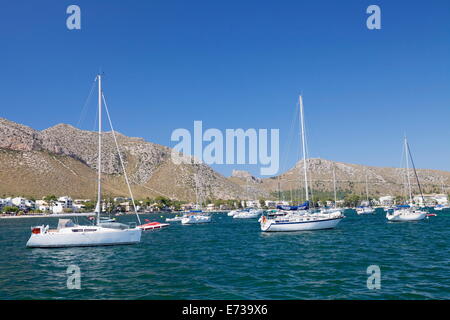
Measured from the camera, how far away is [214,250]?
36625 mm

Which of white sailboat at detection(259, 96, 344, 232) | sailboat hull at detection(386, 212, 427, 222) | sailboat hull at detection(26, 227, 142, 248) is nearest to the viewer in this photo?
sailboat hull at detection(26, 227, 142, 248)

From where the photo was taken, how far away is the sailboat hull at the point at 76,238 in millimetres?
37812

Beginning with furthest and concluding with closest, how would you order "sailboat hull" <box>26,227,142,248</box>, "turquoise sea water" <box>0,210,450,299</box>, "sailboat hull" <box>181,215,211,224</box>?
"sailboat hull" <box>181,215,211,224</box>
"sailboat hull" <box>26,227,142,248</box>
"turquoise sea water" <box>0,210,450,299</box>

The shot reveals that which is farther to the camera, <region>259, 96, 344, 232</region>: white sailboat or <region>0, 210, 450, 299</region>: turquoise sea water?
<region>259, 96, 344, 232</region>: white sailboat

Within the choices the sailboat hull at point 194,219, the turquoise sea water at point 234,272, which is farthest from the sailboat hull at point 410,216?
the sailboat hull at point 194,219

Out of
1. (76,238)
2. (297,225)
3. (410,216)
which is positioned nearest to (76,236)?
(76,238)

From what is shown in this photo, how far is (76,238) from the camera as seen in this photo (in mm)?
37938

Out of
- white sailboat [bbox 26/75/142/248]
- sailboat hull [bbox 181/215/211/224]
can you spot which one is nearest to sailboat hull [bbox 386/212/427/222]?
sailboat hull [bbox 181/215/211/224]

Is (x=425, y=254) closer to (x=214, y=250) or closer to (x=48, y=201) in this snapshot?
(x=214, y=250)

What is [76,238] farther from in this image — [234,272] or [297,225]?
[297,225]

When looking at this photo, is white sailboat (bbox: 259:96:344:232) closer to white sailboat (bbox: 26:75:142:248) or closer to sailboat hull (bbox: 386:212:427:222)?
white sailboat (bbox: 26:75:142:248)

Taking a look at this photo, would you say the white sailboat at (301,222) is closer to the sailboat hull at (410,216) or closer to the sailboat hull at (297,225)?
the sailboat hull at (297,225)

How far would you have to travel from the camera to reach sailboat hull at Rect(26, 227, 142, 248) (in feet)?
124
